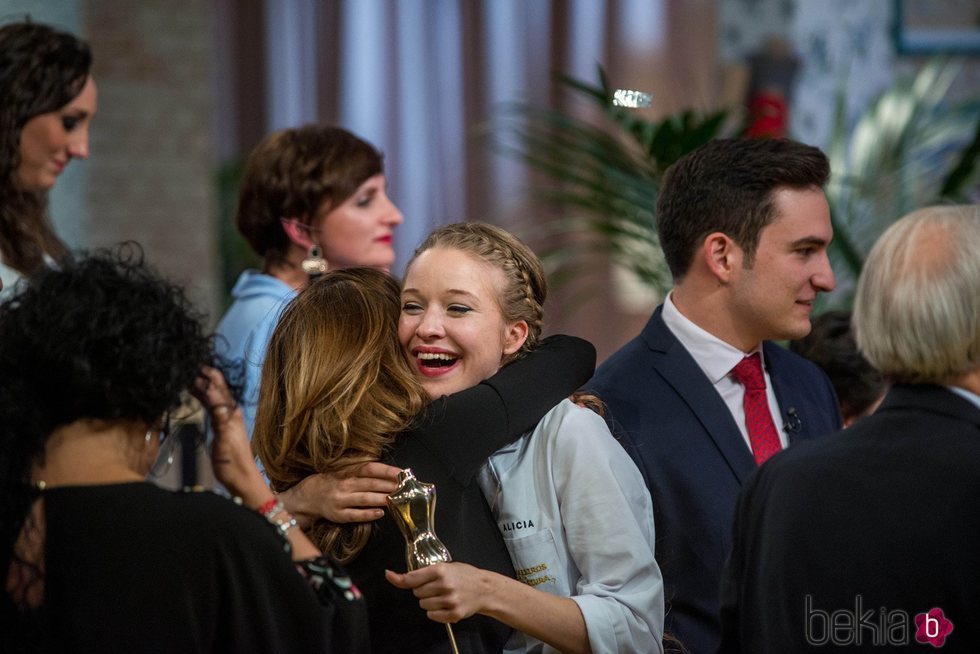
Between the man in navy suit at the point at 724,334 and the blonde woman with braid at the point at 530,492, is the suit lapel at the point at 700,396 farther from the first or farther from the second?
the blonde woman with braid at the point at 530,492

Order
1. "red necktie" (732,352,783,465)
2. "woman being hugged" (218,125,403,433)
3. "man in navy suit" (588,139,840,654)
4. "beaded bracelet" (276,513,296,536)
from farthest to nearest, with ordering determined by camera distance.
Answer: "woman being hugged" (218,125,403,433) < "red necktie" (732,352,783,465) < "man in navy suit" (588,139,840,654) < "beaded bracelet" (276,513,296,536)

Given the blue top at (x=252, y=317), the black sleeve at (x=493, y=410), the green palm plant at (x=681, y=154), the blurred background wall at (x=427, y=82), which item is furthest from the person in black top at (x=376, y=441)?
the blurred background wall at (x=427, y=82)

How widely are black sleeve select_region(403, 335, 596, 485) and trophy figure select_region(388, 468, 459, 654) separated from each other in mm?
185

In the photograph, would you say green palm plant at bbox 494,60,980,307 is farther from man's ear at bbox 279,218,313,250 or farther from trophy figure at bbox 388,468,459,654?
trophy figure at bbox 388,468,459,654

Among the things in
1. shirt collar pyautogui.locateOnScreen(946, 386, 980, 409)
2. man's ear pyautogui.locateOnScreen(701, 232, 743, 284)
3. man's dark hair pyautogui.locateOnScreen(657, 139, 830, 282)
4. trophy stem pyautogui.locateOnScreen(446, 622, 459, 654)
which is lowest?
trophy stem pyautogui.locateOnScreen(446, 622, 459, 654)

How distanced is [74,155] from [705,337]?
5.48 feet

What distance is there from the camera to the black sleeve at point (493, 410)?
185 centimetres

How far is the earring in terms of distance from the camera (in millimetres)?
2830

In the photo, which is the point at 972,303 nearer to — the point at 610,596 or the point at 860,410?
the point at 610,596

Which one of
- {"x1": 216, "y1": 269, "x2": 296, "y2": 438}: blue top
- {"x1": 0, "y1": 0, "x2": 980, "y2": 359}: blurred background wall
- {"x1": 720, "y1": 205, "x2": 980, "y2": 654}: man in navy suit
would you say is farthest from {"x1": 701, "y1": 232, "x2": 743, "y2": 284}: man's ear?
{"x1": 0, "y1": 0, "x2": 980, "y2": 359}: blurred background wall

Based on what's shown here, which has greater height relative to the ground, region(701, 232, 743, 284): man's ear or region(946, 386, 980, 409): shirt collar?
region(701, 232, 743, 284): man's ear

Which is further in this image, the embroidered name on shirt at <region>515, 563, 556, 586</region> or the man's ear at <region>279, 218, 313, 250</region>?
the man's ear at <region>279, 218, 313, 250</region>

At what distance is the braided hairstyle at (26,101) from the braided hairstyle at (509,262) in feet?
4.10

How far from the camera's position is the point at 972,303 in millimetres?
1617
